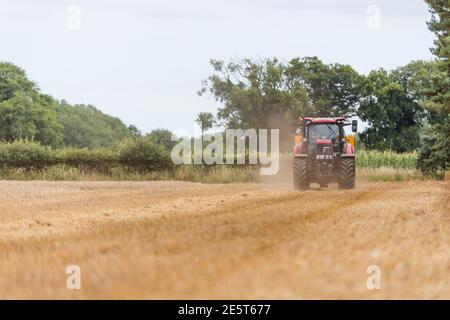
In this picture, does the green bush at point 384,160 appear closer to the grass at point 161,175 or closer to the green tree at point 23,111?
the grass at point 161,175

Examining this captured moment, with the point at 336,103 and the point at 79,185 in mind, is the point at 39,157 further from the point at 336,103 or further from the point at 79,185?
the point at 336,103

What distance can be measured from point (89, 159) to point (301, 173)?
52.6ft

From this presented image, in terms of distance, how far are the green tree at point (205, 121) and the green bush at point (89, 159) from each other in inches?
Answer: 838

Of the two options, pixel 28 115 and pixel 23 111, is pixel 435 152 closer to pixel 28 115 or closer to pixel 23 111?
pixel 23 111

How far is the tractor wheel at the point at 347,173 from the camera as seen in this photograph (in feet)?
71.6

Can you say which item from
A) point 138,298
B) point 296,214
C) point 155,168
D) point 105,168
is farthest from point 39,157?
point 138,298

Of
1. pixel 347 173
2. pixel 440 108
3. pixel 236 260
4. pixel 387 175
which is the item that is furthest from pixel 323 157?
pixel 236 260

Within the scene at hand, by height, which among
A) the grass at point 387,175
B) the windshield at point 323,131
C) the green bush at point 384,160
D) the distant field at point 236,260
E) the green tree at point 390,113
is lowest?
the grass at point 387,175

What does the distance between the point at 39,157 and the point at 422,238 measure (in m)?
30.6

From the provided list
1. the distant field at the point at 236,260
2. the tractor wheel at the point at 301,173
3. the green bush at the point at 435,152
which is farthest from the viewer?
the green bush at the point at 435,152

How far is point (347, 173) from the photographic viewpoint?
859 inches

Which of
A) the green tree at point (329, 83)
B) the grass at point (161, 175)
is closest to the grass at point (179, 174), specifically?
the grass at point (161, 175)

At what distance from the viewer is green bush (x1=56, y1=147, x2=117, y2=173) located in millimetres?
Answer: 34875

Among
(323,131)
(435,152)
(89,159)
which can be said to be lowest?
(89,159)
